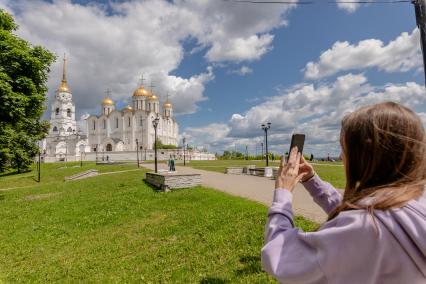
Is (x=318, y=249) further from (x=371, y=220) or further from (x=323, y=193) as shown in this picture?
(x=323, y=193)

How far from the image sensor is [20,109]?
1498 centimetres

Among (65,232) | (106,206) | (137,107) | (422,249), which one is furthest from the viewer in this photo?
(137,107)

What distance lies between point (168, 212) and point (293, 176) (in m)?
8.95

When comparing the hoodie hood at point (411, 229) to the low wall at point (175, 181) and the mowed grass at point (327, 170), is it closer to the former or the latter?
the mowed grass at point (327, 170)

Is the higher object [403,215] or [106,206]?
[403,215]

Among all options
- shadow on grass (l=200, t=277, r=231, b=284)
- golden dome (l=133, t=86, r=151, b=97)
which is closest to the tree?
shadow on grass (l=200, t=277, r=231, b=284)

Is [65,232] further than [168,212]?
No

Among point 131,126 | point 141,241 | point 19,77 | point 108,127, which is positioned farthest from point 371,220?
point 108,127

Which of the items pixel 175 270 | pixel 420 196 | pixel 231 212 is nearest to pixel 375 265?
pixel 420 196

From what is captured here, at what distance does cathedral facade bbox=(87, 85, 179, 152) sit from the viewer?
88.4m

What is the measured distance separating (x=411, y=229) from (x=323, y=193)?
0.86 metres

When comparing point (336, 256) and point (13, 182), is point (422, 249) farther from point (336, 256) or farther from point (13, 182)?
point (13, 182)

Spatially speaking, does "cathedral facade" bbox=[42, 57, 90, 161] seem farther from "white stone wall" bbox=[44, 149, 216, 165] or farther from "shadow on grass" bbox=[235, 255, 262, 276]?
"shadow on grass" bbox=[235, 255, 262, 276]

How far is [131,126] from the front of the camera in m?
90.6
